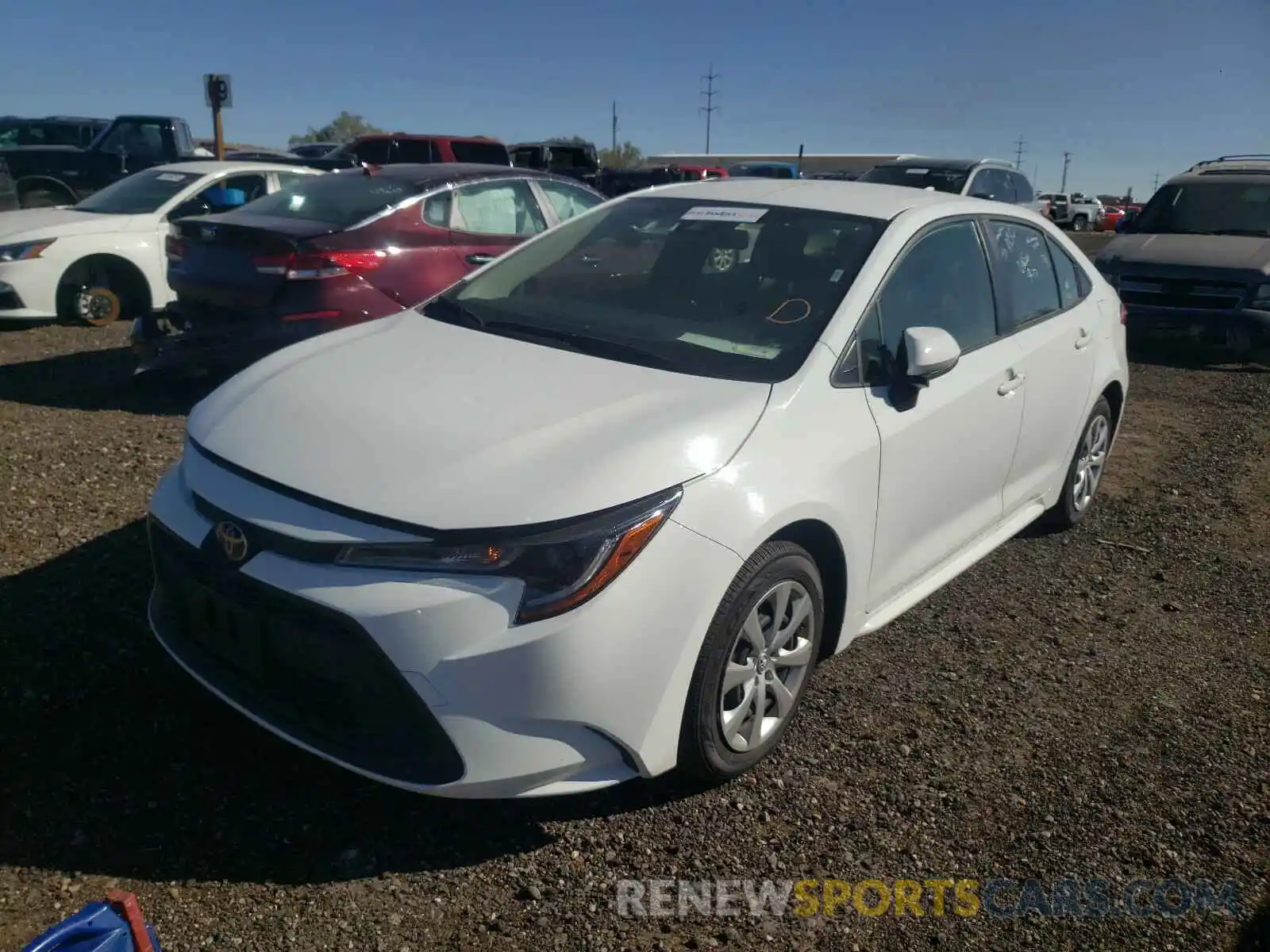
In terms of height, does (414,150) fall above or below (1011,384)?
above

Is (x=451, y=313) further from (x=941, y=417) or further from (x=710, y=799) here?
(x=710, y=799)

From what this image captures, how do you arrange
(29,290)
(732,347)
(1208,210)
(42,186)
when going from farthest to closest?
(42,186)
(1208,210)
(29,290)
(732,347)

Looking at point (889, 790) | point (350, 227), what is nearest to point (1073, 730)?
point (889, 790)

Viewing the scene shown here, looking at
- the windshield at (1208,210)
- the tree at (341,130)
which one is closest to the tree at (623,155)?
the tree at (341,130)

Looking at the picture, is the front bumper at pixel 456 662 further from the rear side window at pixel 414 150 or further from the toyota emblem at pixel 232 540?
the rear side window at pixel 414 150

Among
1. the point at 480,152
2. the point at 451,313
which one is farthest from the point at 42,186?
the point at 451,313

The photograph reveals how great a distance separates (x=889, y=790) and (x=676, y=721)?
82cm

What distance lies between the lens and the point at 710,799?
2.90 metres

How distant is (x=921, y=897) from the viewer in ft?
8.48

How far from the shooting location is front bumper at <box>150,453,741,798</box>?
7.56ft

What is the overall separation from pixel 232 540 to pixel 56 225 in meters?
6.89

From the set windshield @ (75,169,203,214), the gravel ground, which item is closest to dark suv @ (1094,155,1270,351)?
the gravel ground

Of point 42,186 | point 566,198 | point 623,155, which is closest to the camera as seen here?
point 566,198

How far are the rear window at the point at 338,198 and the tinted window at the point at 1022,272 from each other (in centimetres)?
379
